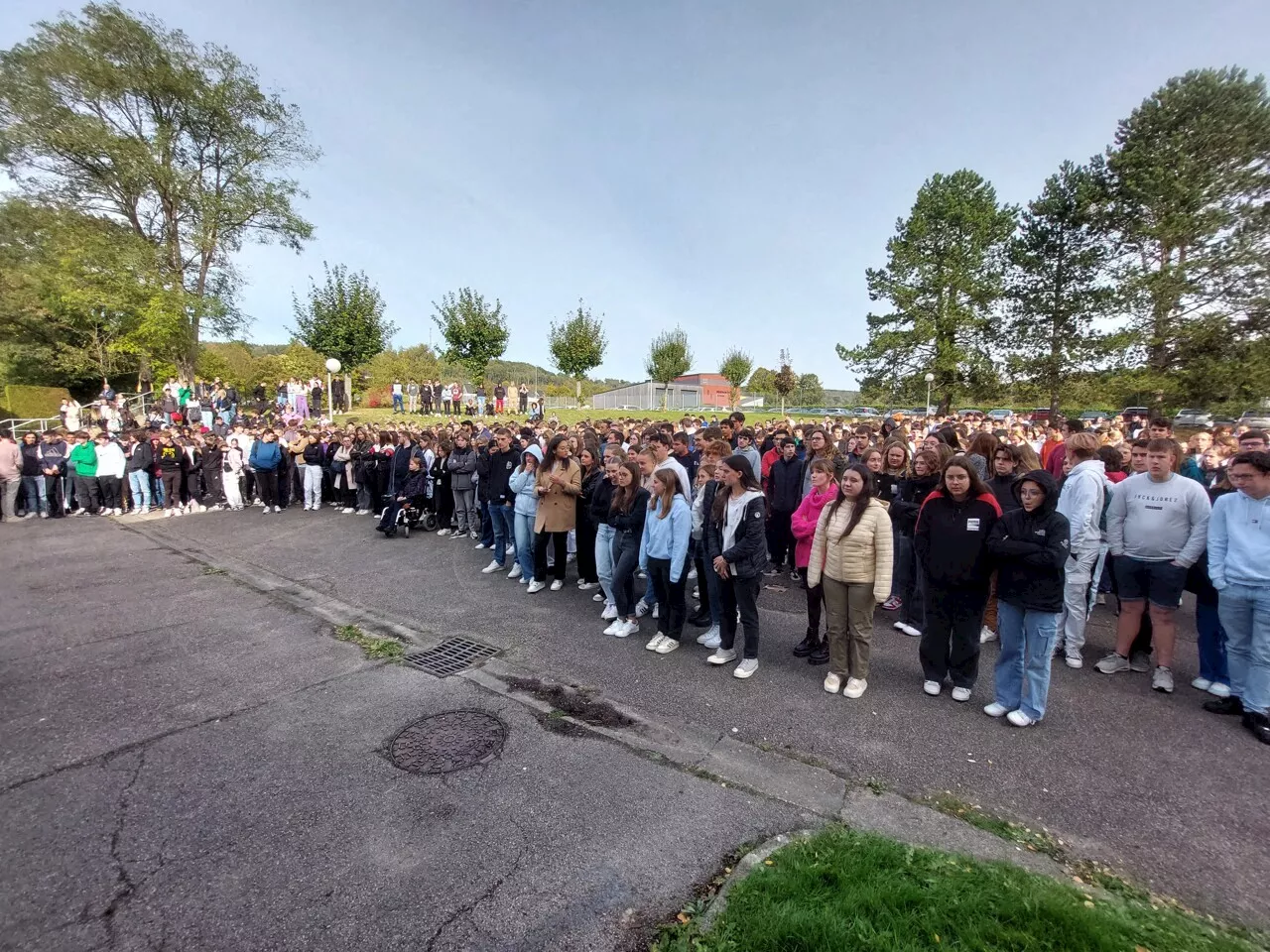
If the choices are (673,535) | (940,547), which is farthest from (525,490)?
(940,547)

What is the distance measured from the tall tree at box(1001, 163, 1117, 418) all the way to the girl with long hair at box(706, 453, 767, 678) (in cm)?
3406

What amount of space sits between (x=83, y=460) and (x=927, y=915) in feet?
59.0

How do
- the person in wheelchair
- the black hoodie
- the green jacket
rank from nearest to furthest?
1. the black hoodie
2. the person in wheelchair
3. the green jacket

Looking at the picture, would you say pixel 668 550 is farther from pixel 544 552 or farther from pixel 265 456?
pixel 265 456

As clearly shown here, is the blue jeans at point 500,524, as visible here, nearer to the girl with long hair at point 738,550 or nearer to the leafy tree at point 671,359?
the girl with long hair at point 738,550

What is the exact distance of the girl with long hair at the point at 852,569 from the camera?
4570mm

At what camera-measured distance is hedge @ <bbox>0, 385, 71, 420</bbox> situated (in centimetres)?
2628

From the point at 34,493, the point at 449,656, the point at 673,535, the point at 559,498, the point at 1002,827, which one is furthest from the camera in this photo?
the point at 34,493

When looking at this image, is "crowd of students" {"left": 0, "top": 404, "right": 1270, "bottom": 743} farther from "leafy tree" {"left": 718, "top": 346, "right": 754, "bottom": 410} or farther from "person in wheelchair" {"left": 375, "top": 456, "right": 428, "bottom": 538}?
"leafy tree" {"left": 718, "top": 346, "right": 754, "bottom": 410}

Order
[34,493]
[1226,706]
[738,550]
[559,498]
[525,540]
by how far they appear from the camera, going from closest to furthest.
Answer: [1226,706]
[738,550]
[559,498]
[525,540]
[34,493]

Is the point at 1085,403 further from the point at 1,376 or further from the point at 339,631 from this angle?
the point at 1,376

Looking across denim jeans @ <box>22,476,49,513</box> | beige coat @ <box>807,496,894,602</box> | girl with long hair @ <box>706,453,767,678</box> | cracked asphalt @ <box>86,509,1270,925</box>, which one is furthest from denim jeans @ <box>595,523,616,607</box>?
denim jeans @ <box>22,476,49,513</box>

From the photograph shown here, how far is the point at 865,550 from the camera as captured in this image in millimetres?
4570

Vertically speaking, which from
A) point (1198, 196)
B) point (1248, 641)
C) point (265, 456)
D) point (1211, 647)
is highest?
point (1198, 196)
